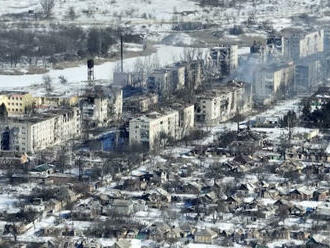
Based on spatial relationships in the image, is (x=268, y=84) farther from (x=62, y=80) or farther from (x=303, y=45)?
(x=303, y=45)

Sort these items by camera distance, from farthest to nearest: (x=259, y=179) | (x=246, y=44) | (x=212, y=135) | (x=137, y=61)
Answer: (x=246, y=44)
(x=137, y=61)
(x=212, y=135)
(x=259, y=179)

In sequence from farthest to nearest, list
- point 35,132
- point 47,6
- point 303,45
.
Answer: point 47,6 < point 303,45 < point 35,132

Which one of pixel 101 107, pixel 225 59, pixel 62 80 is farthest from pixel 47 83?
pixel 101 107

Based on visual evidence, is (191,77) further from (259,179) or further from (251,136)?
(259,179)

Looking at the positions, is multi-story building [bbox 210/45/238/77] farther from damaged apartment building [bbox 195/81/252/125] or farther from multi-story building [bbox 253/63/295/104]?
damaged apartment building [bbox 195/81/252/125]

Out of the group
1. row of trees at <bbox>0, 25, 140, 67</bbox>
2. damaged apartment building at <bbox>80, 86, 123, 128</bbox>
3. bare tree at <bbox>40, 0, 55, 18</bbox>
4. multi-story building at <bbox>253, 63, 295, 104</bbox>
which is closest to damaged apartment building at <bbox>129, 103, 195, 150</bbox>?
damaged apartment building at <bbox>80, 86, 123, 128</bbox>

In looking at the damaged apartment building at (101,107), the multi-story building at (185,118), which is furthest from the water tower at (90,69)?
the multi-story building at (185,118)

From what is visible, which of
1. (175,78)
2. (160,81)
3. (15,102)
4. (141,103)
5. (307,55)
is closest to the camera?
(15,102)

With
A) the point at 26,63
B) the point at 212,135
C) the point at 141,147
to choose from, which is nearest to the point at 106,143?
the point at 141,147
